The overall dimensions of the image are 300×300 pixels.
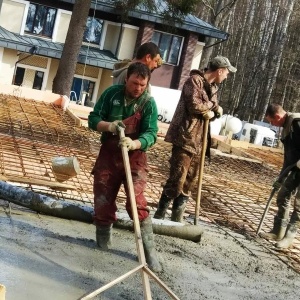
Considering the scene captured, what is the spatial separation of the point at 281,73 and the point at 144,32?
13.7 metres

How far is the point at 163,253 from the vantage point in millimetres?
5113

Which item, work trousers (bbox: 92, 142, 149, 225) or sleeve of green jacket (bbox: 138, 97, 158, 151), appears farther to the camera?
work trousers (bbox: 92, 142, 149, 225)

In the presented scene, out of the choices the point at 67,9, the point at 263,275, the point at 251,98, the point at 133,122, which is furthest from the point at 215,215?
the point at 251,98

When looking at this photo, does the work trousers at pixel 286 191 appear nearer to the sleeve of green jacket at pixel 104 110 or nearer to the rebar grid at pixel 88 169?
the rebar grid at pixel 88 169

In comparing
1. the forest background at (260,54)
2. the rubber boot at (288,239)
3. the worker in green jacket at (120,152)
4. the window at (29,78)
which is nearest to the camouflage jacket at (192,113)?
the worker in green jacket at (120,152)

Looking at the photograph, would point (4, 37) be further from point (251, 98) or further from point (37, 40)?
point (251, 98)

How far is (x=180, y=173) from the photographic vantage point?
19.0ft

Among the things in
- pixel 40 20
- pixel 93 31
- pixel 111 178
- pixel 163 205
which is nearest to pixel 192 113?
pixel 163 205

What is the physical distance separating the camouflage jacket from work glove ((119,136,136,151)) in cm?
137

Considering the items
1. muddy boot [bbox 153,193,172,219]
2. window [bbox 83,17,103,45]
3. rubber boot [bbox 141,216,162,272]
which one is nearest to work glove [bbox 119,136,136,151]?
rubber boot [bbox 141,216,162,272]

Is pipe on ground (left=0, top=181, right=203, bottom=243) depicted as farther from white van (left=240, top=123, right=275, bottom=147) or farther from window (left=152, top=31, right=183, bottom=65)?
window (left=152, top=31, right=183, bottom=65)

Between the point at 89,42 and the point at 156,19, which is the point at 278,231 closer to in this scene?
the point at 156,19

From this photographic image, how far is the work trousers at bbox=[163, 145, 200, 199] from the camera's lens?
19.0 ft

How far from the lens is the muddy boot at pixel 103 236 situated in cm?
479
